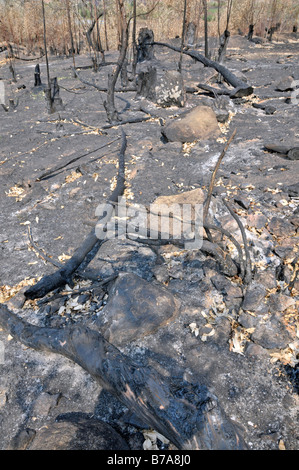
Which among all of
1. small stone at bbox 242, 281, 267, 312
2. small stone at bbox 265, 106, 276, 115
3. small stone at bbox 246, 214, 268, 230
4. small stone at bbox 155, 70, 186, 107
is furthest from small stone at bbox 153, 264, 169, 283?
small stone at bbox 155, 70, 186, 107

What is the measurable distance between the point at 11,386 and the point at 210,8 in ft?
113

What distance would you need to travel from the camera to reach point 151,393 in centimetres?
194

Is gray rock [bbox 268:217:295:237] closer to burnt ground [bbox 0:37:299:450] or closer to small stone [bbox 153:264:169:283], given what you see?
burnt ground [bbox 0:37:299:450]

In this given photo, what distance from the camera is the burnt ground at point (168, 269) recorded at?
7.43 ft

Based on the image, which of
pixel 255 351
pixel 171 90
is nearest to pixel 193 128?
pixel 171 90

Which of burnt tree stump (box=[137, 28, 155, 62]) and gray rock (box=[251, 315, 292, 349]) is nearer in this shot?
gray rock (box=[251, 315, 292, 349])

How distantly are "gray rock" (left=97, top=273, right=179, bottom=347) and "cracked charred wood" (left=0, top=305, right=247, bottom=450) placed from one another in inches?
13.2

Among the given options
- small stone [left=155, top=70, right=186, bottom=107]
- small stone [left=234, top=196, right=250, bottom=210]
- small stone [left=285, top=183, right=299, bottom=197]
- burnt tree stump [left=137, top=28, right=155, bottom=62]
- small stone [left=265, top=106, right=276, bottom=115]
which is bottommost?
small stone [left=234, top=196, right=250, bottom=210]

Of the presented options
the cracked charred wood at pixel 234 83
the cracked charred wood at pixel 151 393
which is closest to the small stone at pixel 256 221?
the cracked charred wood at pixel 151 393

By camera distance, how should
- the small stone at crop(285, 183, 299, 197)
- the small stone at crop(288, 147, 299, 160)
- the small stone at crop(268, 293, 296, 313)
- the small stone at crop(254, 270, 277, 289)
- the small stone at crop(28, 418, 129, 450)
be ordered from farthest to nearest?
the small stone at crop(288, 147, 299, 160), the small stone at crop(285, 183, 299, 197), the small stone at crop(254, 270, 277, 289), the small stone at crop(268, 293, 296, 313), the small stone at crop(28, 418, 129, 450)

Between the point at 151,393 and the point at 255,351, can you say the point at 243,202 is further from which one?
the point at 151,393

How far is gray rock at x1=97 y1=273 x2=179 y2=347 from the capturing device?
2740mm

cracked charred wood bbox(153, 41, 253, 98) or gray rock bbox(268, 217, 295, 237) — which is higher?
cracked charred wood bbox(153, 41, 253, 98)
